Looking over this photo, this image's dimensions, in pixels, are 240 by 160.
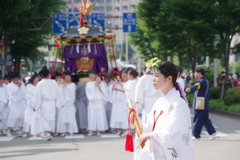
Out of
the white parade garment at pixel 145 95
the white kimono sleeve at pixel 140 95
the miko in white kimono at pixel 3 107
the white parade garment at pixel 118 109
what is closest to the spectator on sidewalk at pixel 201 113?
the white parade garment at pixel 145 95

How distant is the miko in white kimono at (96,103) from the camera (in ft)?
43.2

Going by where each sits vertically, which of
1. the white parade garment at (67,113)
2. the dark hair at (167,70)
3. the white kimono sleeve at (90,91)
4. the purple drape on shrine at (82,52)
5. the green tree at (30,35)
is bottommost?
the white parade garment at (67,113)

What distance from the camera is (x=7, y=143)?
1138cm

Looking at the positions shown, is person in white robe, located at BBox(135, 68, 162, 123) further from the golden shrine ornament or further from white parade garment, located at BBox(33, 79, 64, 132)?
the golden shrine ornament

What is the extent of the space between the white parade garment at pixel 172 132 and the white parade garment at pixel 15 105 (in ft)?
31.0

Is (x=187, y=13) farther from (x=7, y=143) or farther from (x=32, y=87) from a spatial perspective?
(x=7, y=143)

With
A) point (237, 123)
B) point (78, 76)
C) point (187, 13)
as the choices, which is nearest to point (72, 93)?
point (78, 76)

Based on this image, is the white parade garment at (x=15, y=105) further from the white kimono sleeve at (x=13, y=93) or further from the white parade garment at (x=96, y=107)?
the white parade garment at (x=96, y=107)

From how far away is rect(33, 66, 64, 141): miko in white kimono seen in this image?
37.8 ft

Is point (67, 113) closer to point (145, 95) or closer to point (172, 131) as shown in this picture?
point (145, 95)

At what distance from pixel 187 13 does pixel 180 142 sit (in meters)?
18.1

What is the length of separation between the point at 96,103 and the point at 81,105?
0.80m

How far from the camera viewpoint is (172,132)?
4.28 metres

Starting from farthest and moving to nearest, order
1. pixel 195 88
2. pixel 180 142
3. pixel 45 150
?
pixel 195 88
pixel 45 150
pixel 180 142
